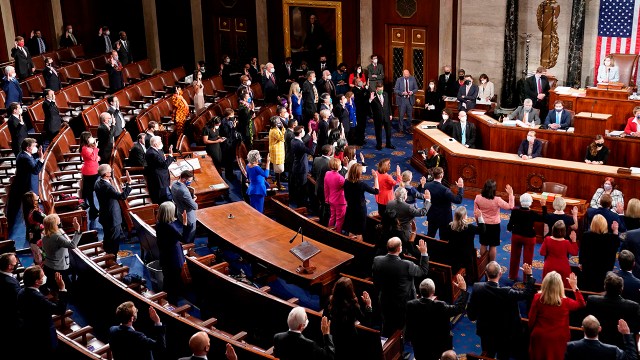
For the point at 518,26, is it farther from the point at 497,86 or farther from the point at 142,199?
the point at 142,199

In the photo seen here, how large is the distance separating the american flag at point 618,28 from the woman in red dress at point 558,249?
7.69 m

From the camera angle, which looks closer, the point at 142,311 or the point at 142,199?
the point at 142,311

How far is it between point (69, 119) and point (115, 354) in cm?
857

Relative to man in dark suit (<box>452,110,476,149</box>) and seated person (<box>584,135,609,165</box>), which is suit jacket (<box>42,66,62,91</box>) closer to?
man in dark suit (<box>452,110,476,149</box>)

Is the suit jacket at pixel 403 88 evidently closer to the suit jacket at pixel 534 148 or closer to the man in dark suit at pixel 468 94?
the man in dark suit at pixel 468 94

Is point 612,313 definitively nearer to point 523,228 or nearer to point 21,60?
point 523,228

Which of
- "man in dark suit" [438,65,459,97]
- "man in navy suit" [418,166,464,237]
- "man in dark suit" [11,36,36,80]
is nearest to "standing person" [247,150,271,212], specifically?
"man in navy suit" [418,166,464,237]

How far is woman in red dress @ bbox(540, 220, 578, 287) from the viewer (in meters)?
7.59

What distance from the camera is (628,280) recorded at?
679 cm

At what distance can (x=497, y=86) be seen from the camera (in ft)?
49.8

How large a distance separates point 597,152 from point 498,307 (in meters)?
5.23

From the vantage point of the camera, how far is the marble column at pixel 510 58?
14.7 meters

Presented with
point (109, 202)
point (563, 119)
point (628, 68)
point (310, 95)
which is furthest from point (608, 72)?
point (109, 202)

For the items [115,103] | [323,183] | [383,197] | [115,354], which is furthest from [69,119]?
[115,354]
